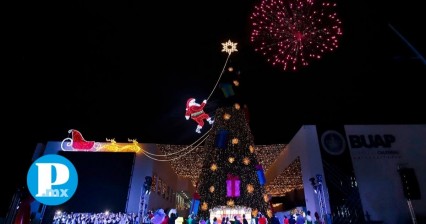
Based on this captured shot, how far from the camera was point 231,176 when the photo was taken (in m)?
15.6

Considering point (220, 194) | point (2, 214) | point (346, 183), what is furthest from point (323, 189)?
point (2, 214)

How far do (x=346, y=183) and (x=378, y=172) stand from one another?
237cm

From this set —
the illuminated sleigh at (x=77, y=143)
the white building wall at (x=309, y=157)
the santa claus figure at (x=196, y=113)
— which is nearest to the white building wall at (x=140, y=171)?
the illuminated sleigh at (x=77, y=143)

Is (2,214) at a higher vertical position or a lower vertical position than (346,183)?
lower

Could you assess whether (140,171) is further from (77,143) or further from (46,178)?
(46,178)

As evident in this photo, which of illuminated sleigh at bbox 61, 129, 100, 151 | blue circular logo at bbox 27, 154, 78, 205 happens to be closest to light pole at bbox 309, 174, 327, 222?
blue circular logo at bbox 27, 154, 78, 205

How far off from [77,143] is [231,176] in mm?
13850

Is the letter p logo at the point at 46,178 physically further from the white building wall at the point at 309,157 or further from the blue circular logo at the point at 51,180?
the white building wall at the point at 309,157

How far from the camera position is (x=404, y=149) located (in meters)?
19.2

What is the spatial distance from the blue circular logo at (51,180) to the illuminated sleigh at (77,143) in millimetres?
15745

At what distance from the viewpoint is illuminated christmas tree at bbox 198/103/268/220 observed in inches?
601

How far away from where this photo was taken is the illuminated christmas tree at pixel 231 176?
50.1 ft

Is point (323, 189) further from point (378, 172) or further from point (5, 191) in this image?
point (5, 191)

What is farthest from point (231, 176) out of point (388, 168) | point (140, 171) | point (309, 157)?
point (388, 168)
